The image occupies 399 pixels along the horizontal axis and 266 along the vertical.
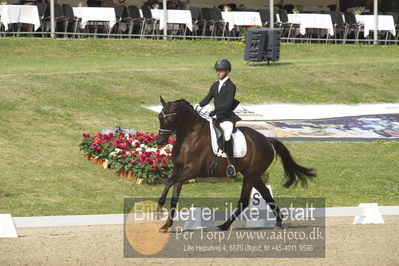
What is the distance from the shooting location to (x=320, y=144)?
70.1ft

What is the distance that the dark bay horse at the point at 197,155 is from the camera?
12.4m

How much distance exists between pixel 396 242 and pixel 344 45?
24708mm

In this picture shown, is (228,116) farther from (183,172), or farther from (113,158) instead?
(113,158)

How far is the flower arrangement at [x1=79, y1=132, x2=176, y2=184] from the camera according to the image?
16875 millimetres

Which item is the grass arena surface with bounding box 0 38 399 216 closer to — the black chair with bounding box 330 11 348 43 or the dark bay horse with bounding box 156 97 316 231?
the black chair with bounding box 330 11 348 43

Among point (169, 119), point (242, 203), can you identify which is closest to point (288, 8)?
point (242, 203)

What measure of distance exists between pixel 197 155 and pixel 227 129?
64 cm

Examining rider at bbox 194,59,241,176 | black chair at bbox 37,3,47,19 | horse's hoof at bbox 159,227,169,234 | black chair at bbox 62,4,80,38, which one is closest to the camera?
horse's hoof at bbox 159,227,169,234

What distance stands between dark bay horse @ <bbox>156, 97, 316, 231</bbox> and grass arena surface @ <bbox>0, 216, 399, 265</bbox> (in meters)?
1.03

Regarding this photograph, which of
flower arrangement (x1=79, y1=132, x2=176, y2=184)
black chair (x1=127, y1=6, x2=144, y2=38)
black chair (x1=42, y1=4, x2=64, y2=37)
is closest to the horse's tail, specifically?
flower arrangement (x1=79, y1=132, x2=176, y2=184)

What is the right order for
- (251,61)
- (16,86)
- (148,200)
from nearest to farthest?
(148,200)
(16,86)
(251,61)

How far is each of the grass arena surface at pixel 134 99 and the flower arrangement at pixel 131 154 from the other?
0.27 metres

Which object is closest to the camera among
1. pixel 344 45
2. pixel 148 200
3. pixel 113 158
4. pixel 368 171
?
pixel 148 200

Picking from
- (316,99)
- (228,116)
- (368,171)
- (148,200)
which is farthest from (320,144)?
(228,116)
